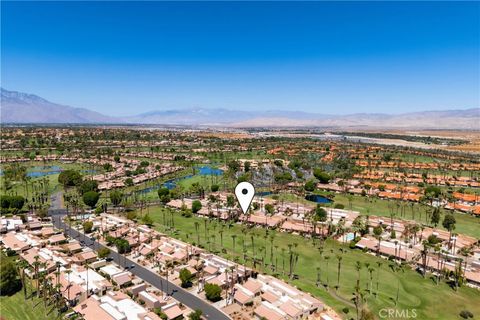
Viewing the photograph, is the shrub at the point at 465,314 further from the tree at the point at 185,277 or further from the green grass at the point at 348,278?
the tree at the point at 185,277

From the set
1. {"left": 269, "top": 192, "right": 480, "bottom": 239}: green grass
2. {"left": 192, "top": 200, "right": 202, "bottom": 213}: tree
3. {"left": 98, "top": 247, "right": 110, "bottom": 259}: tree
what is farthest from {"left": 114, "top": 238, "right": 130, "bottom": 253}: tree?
{"left": 269, "top": 192, "right": 480, "bottom": 239}: green grass

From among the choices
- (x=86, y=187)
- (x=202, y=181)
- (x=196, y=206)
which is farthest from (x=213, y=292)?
(x=202, y=181)

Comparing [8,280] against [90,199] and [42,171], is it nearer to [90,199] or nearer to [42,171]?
[90,199]

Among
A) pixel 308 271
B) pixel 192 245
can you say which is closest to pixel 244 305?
pixel 308 271

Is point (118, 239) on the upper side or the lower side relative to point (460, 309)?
upper

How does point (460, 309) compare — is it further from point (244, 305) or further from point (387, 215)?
point (387, 215)

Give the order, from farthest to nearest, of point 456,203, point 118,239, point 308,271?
point 456,203 → point 118,239 → point 308,271
